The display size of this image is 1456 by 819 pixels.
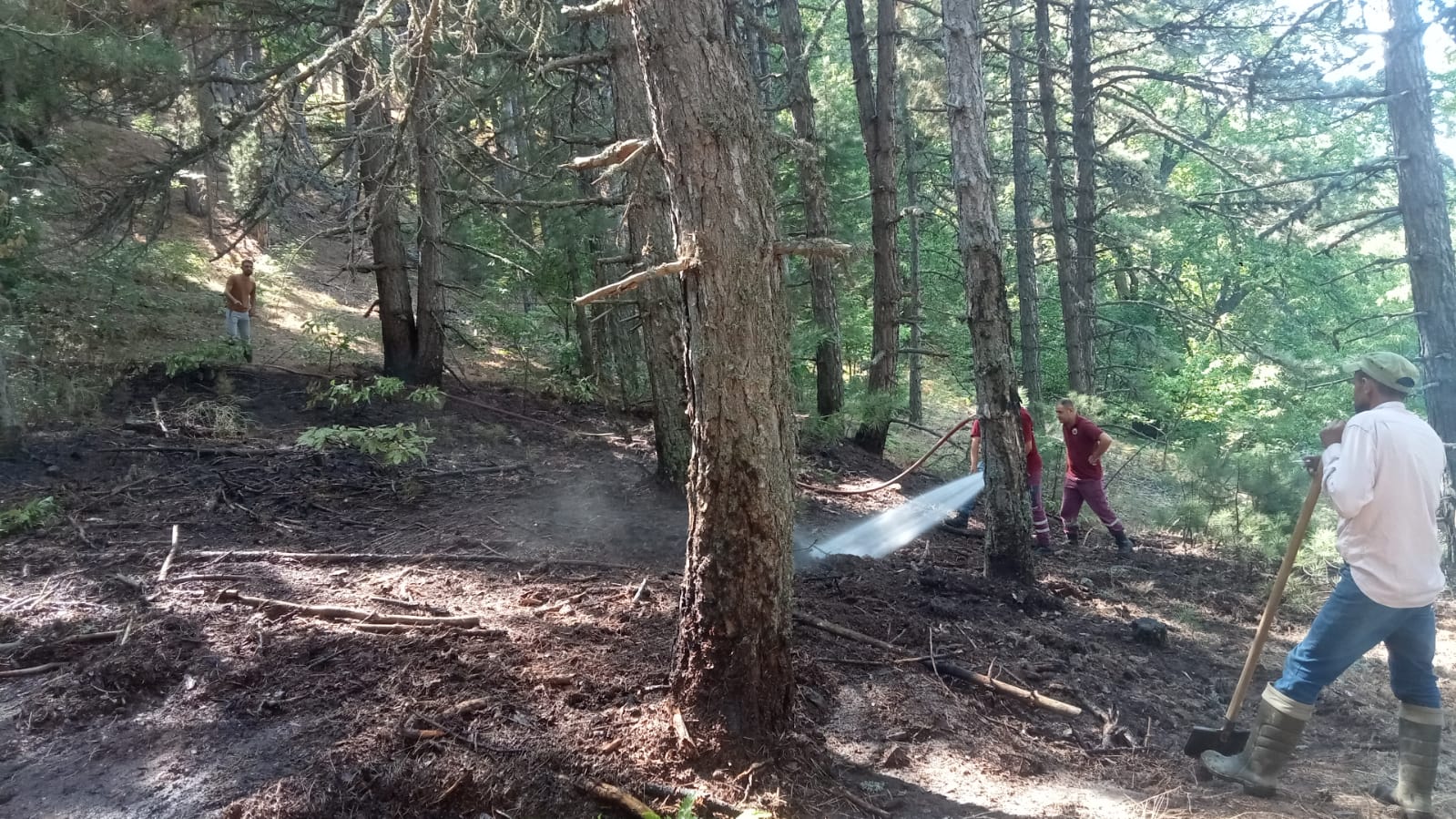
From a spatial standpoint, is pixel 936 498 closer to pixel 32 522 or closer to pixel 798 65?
pixel 798 65

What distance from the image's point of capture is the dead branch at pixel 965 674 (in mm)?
5168

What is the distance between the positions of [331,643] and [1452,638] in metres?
8.90

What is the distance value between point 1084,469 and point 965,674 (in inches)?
188

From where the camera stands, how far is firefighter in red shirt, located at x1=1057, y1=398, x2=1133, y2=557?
29.8 feet

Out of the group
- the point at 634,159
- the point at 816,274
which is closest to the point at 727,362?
the point at 634,159

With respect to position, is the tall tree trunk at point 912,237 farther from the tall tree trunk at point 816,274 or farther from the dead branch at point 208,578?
the dead branch at point 208,578

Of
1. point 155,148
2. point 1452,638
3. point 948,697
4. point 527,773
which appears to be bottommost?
point 1452,638

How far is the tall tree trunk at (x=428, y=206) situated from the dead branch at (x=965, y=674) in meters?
4.59

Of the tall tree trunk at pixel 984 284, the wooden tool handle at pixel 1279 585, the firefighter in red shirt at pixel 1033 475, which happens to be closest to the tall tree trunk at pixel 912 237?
the firefighter in red shirt at pixel 1033 475

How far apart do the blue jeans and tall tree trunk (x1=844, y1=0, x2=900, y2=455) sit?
912 cm

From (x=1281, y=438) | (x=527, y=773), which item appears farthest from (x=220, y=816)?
(x=1281, y=438)

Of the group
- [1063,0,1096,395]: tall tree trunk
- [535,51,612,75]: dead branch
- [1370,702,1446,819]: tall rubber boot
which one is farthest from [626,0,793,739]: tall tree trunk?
[1063,0,1096,395]: tall tree trunk

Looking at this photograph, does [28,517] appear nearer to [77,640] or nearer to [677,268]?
[77,640]

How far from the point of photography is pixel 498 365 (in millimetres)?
16422
